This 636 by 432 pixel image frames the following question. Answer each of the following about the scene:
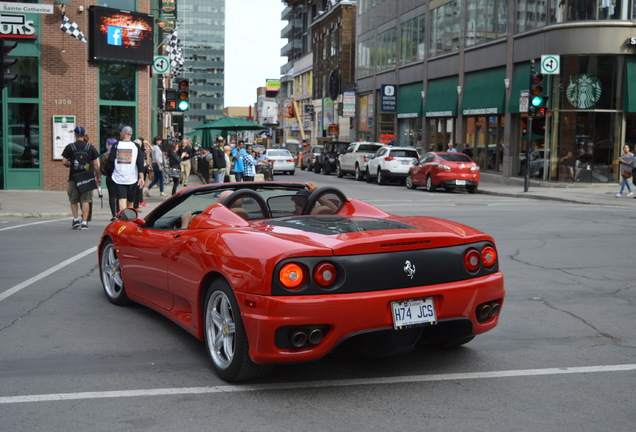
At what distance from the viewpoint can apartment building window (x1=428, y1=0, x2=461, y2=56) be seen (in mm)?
40622

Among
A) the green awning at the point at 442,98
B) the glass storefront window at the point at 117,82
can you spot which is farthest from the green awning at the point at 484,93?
the glass storefront window at the point at 117,82

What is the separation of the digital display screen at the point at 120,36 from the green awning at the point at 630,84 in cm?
1767

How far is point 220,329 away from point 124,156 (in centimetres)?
951

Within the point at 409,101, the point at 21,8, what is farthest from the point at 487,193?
the point at 409,101

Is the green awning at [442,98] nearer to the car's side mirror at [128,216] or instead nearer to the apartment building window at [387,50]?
the apartment building window at [387,50]

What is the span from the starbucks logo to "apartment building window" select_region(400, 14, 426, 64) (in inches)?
667

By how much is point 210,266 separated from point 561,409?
2383 mm

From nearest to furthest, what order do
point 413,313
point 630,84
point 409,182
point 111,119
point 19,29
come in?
point 413,313 → point 19,29 → point 111,119 → point 630,84 → point 409,182

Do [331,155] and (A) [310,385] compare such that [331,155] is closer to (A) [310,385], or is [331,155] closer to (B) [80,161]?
(B) [80,161]

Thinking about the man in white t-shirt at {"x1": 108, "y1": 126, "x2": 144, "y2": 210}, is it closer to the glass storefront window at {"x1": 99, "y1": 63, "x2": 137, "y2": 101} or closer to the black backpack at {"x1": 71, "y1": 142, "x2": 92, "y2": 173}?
the black backpack at {"x1": 71, "y1": 142, "x2": 92, "y2": 173}

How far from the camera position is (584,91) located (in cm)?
2934

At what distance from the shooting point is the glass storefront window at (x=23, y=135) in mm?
23875

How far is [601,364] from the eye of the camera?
5445 millimetres

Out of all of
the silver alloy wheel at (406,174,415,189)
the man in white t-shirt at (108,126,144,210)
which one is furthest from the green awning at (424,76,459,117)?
the man in white t-shirt at (108,126,144,210)
